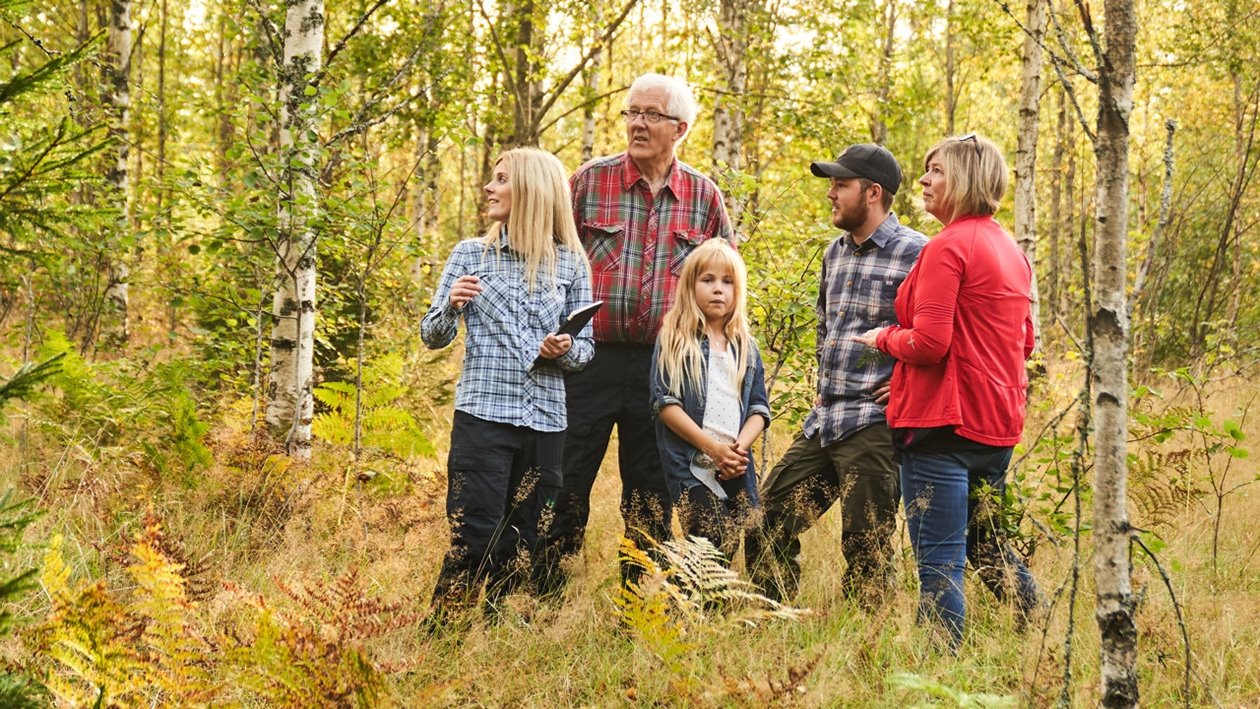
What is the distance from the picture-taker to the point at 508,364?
3752 mm

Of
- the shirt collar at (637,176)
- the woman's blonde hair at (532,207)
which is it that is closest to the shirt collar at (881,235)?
the shirt collar at (637,176)

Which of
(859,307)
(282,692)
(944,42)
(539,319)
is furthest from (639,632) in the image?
(944,42)

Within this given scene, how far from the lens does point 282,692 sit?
2.46m

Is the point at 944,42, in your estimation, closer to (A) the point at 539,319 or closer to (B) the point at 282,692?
(A) the point at 539,319

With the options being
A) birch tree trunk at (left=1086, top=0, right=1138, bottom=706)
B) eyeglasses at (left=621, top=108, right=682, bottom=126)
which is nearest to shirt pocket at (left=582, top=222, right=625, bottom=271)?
eyeglasses at (left=621, top=108, right=682, bottom=126)

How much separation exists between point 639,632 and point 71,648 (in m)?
1.64

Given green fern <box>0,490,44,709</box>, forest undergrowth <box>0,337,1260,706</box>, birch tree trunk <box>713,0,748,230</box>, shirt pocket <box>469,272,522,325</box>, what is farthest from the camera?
birch tree trunk <box>713,0,748,230</box>

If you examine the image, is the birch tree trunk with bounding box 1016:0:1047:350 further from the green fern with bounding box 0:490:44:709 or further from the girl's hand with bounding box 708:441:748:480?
the green fern with bounding box 0:490:44:709

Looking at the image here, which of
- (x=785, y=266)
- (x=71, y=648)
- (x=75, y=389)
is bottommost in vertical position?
(x=71, y=648)

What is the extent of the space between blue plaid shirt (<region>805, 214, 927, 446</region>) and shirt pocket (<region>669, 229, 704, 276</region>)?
69 cm

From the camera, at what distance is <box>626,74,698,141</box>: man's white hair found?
4098mm

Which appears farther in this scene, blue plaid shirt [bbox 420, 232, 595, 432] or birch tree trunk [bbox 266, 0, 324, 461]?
birch tree trunk [bbox 266, 0, 324, 461]

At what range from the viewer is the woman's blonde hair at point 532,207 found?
3859 millimetres

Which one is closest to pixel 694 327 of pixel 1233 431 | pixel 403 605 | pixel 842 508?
pixel 842 508
